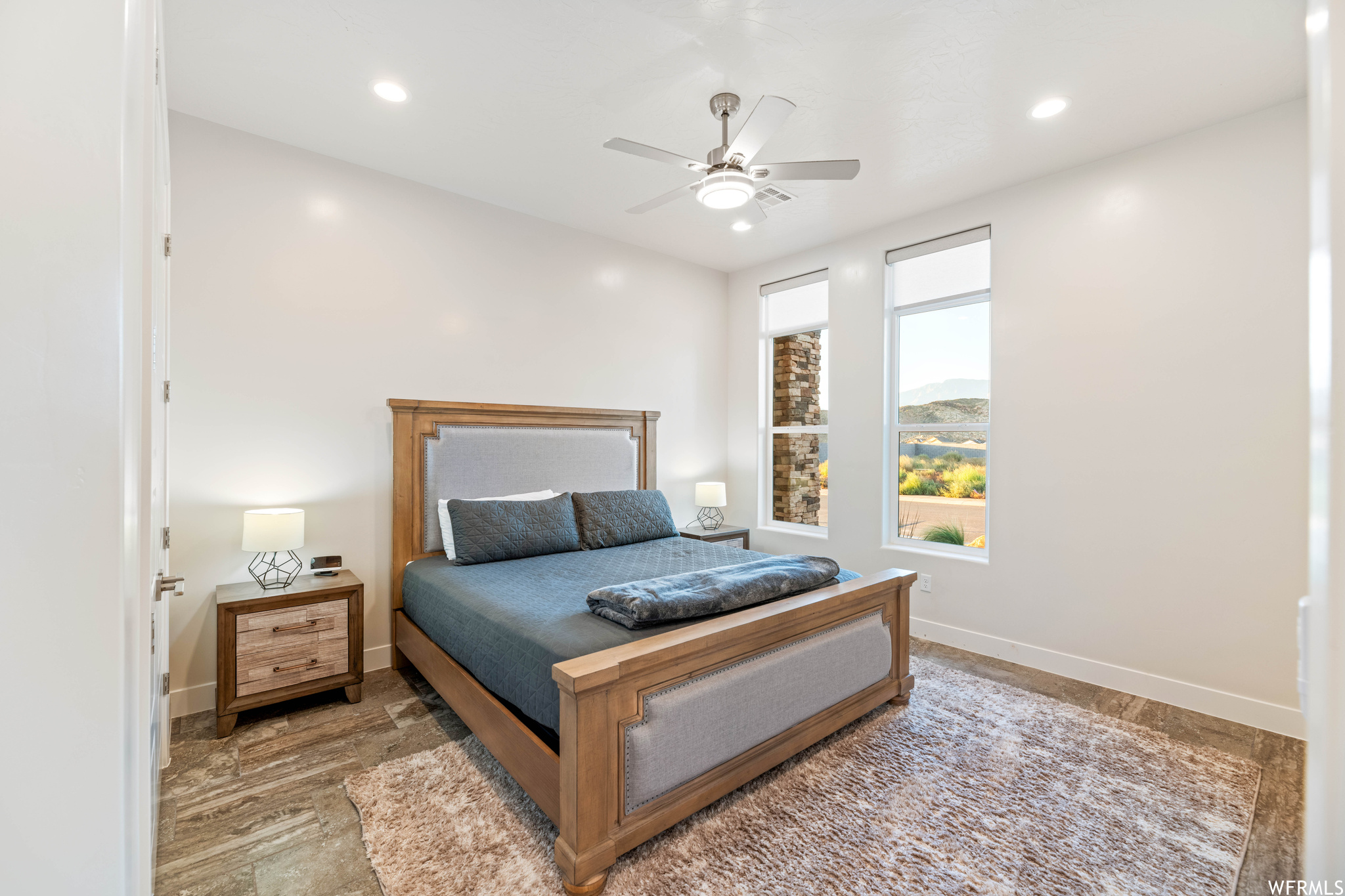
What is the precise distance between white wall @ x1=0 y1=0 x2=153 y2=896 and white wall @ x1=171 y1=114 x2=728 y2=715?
2490 mm

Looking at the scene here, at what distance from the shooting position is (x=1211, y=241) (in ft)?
8.74

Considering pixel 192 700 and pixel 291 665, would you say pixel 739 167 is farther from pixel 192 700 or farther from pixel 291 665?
pixel 192 700

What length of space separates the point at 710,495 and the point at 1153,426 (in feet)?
8.75

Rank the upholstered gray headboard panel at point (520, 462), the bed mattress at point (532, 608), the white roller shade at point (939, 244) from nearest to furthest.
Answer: the bed mattress at point (532, 608) < the upholstered gray headboard panel at point (520, 462) < the white roller shade at point (939, 244)

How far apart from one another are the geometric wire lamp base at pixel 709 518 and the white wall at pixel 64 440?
13.7ft

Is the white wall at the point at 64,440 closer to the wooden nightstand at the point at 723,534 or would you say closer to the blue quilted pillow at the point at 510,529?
the blue quilted pillow at the point at 510,529

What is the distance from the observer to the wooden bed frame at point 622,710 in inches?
62.3

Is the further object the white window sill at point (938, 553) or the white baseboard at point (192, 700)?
the white window sill at point (938, 553)

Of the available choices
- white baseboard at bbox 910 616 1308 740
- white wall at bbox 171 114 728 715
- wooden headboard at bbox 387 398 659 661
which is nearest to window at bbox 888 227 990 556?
white baseboard at bbox 910 616 1308 740

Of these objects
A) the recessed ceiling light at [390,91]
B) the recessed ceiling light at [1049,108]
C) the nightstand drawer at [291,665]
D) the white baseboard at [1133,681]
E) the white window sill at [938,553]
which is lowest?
the white baseboard at [1133,681]

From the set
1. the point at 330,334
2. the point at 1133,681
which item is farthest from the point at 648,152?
the point at 1133,681

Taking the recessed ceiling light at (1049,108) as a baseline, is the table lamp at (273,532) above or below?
below

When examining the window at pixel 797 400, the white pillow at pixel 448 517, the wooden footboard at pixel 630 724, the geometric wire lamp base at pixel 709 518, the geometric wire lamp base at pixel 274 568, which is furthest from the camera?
the geometric wire lamp base at pixel 709 518

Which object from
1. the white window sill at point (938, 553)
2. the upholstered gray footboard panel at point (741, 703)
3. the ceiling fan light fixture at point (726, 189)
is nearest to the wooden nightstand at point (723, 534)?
the white window sill at point (938, 553)
